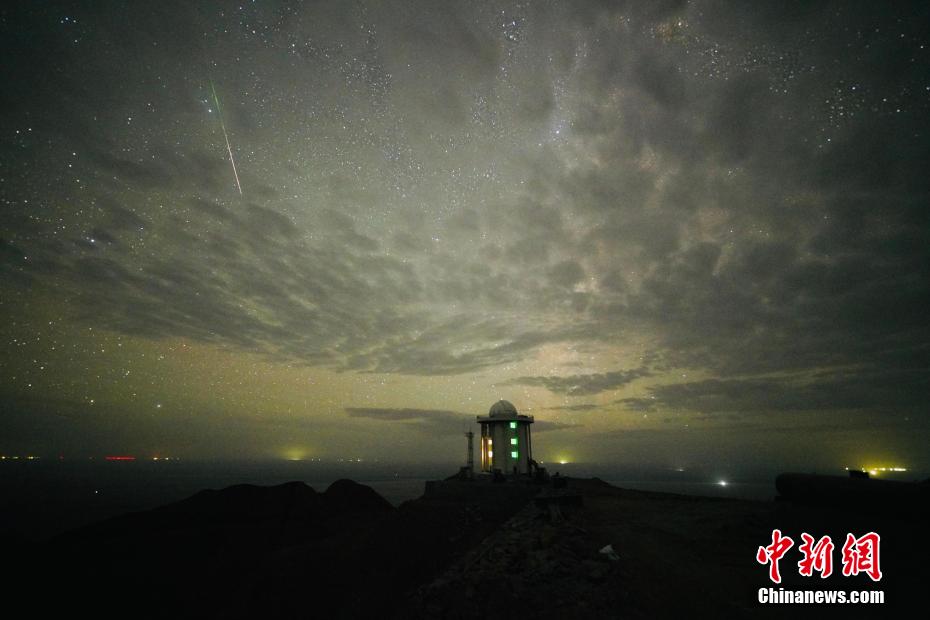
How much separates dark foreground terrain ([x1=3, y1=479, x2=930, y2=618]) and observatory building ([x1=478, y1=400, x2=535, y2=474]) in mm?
8010

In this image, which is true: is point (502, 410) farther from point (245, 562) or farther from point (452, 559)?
point (245, 562)

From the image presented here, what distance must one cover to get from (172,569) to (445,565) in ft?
72.5

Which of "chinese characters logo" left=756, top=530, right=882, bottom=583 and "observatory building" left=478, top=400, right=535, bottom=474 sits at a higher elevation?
"chinese characters logo" left=756, top=530, right=882, bottom=583

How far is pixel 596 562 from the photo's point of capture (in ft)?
40.8

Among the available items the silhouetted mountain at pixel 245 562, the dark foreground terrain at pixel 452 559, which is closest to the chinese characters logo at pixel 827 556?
the dark foreground terrain at pixel 452 559

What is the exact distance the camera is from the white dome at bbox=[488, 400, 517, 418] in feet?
131

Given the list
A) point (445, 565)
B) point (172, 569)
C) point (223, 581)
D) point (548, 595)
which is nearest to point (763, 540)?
point (548, 595)

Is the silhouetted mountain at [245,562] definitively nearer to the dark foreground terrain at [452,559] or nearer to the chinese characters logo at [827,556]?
the dark foreground terrain at [452,559]

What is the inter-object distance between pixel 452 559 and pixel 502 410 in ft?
63.0

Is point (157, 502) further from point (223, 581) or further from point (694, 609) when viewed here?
point (694, 609)

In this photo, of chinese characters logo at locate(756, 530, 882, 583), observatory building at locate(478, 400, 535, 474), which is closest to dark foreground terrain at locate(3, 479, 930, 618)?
chinese characters logo at locate(756, 530, 882, 583)

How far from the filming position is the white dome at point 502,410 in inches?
1570

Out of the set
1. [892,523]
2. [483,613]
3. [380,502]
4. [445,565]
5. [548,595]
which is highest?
[892,523]

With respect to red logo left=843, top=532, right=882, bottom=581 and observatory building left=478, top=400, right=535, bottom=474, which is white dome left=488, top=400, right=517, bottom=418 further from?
red logo left=843, top=532, right=882, bottom=581
